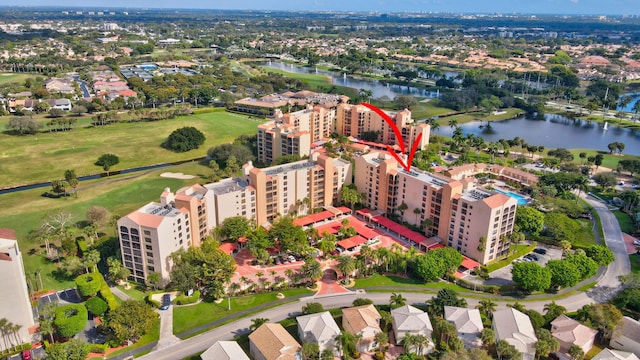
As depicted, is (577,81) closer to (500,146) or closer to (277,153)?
(500,146)

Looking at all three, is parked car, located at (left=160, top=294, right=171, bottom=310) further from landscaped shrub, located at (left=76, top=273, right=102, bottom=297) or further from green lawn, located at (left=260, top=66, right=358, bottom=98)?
green lawn, located at (left=260, top=66, right=358, bottom=98)

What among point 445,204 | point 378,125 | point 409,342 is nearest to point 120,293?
point 409,342

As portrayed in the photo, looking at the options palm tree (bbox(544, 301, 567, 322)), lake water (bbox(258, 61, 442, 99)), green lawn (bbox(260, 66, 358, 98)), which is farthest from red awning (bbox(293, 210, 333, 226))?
lake water (bbox(258, 61, 442, 99))

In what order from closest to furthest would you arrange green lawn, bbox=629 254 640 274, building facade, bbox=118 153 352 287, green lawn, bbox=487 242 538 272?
building facade, bbox=118 153 352 287 → green lawn, bbox=487 242 538 272 → green lawn, bbox=629 254 640 274

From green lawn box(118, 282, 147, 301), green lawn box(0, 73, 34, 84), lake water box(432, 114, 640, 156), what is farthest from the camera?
green lawn box(0, 73, 34, 84)

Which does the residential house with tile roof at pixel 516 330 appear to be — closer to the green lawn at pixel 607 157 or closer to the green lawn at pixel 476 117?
the green lawn at pixel 607 157

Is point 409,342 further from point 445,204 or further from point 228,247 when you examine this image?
→ point 228,247

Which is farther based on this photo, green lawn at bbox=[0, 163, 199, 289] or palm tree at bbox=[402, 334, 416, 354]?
green lawn at bbox=[0, 163, 199, 289]

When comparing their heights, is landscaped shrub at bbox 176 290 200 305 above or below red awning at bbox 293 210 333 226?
below
